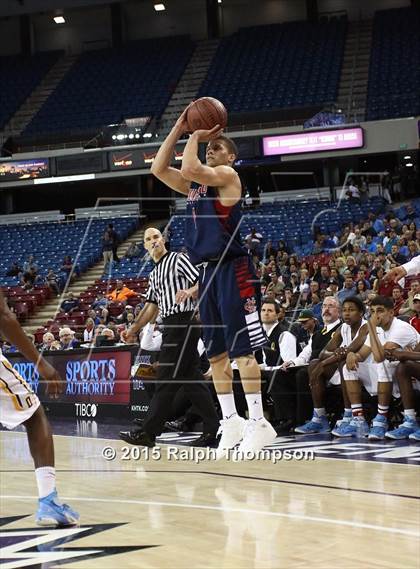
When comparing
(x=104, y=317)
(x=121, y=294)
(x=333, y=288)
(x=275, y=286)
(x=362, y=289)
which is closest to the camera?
(x=362, y=289)

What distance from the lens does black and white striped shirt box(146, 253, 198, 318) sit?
665cm

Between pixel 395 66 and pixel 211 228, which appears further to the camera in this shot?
pixel 395 66

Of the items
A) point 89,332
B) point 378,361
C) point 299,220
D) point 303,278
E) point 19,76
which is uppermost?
point 19,76

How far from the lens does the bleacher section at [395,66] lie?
996 inches

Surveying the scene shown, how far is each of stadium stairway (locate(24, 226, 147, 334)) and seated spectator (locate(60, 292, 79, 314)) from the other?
16.5 inches

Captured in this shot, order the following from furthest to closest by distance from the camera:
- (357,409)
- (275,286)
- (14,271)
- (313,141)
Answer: (313,141)
(14,271)
(275,286)
(357,409)

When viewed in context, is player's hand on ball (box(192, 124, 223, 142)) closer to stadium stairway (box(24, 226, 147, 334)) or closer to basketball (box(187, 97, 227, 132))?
basketball (box(187, 97, 227, 132))

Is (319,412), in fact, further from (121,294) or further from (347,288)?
(121,294)

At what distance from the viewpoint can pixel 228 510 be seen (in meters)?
4.17

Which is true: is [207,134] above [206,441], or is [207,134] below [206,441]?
above

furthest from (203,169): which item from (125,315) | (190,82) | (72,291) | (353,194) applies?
(190,82)

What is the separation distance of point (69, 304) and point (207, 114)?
1437 cm

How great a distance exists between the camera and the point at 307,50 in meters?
30.7

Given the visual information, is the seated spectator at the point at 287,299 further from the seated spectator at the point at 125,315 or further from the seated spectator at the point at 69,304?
the seated spectator at the point at 69,304
